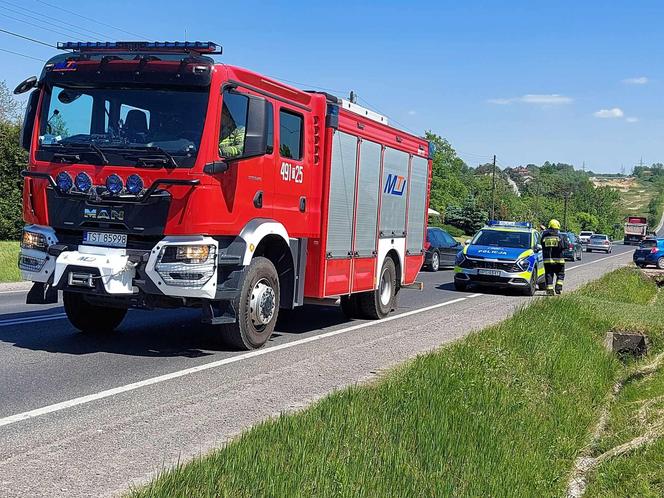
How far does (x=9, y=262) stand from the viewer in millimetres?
19578

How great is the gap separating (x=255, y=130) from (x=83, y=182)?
1.81m

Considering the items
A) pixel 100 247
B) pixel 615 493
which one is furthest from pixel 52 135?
pixel 615 493

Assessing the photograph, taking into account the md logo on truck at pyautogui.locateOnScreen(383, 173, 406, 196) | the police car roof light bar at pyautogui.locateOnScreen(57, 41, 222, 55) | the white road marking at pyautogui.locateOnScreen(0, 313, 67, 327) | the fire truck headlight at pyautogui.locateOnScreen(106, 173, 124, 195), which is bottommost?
the white road marking at pyautogui.locateOnScreen(0, 313, 67, 327)

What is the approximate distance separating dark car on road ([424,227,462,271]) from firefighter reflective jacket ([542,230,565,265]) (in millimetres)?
8239

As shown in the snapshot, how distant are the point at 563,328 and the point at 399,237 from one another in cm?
320

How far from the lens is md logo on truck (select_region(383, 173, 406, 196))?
41.8ft

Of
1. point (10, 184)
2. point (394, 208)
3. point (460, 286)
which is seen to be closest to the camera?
point (394, 208)

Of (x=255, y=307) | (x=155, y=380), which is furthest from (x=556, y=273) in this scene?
(x=155, y=380)

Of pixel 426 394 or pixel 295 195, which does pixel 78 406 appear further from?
pixel 295 195

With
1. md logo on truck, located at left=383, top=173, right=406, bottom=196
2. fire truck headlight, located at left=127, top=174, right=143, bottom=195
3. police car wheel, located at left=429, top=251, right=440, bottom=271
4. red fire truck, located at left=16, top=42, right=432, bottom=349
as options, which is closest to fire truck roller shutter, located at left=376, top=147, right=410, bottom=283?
md logo on truck, located at left=383, top=173, right=406, bottom=196

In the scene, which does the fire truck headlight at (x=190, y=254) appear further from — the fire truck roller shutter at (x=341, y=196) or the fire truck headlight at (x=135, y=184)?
the fire truck roller shutter at (x=341, y=196)

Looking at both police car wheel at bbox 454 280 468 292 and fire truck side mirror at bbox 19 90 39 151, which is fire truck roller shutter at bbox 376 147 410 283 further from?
police car wheel at bbox 454 280 468 292

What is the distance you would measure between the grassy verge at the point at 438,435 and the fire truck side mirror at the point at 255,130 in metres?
2.68

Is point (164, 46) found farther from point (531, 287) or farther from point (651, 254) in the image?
point (651, 254)
